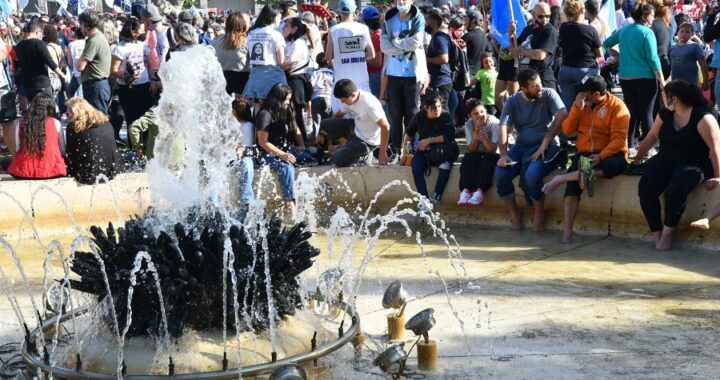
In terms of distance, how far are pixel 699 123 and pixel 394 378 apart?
12.4 ft

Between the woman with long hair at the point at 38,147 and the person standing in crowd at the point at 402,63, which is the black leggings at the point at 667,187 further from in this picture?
the woman with long hair at the point at 38,147

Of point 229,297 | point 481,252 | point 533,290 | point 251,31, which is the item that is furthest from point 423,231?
point 229,297

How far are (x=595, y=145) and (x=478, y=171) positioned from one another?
1.10m

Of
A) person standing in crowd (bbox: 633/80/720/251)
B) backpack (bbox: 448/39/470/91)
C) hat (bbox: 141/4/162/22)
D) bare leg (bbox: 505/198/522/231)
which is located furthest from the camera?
hat (bbox: 141/4/162/22)

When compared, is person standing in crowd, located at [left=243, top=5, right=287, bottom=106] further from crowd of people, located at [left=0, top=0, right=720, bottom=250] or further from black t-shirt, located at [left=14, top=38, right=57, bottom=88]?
black t-shirt, located at [left=14, top=38, right=57, bottom=88]

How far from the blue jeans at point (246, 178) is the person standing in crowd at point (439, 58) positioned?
2.91 m

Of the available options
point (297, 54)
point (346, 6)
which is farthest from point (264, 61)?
point (346, 6)

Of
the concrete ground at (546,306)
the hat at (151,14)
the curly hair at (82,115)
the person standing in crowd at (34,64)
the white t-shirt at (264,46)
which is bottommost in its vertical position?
the concrete ground at (546,306)

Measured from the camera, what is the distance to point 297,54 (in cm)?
1184

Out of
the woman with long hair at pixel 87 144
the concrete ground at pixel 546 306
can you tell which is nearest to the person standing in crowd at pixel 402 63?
the concrete ground at pixel 546 306

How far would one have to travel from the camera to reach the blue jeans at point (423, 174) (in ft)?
31.9

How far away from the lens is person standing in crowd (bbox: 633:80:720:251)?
808 centimetres

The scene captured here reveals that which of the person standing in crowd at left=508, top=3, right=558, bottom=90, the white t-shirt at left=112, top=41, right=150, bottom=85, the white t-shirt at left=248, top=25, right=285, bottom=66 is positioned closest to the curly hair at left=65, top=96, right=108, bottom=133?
the white t-shirt at left=248, top=25, right=285, bottom=66

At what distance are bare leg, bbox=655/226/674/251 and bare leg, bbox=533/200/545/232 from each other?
113 cm
